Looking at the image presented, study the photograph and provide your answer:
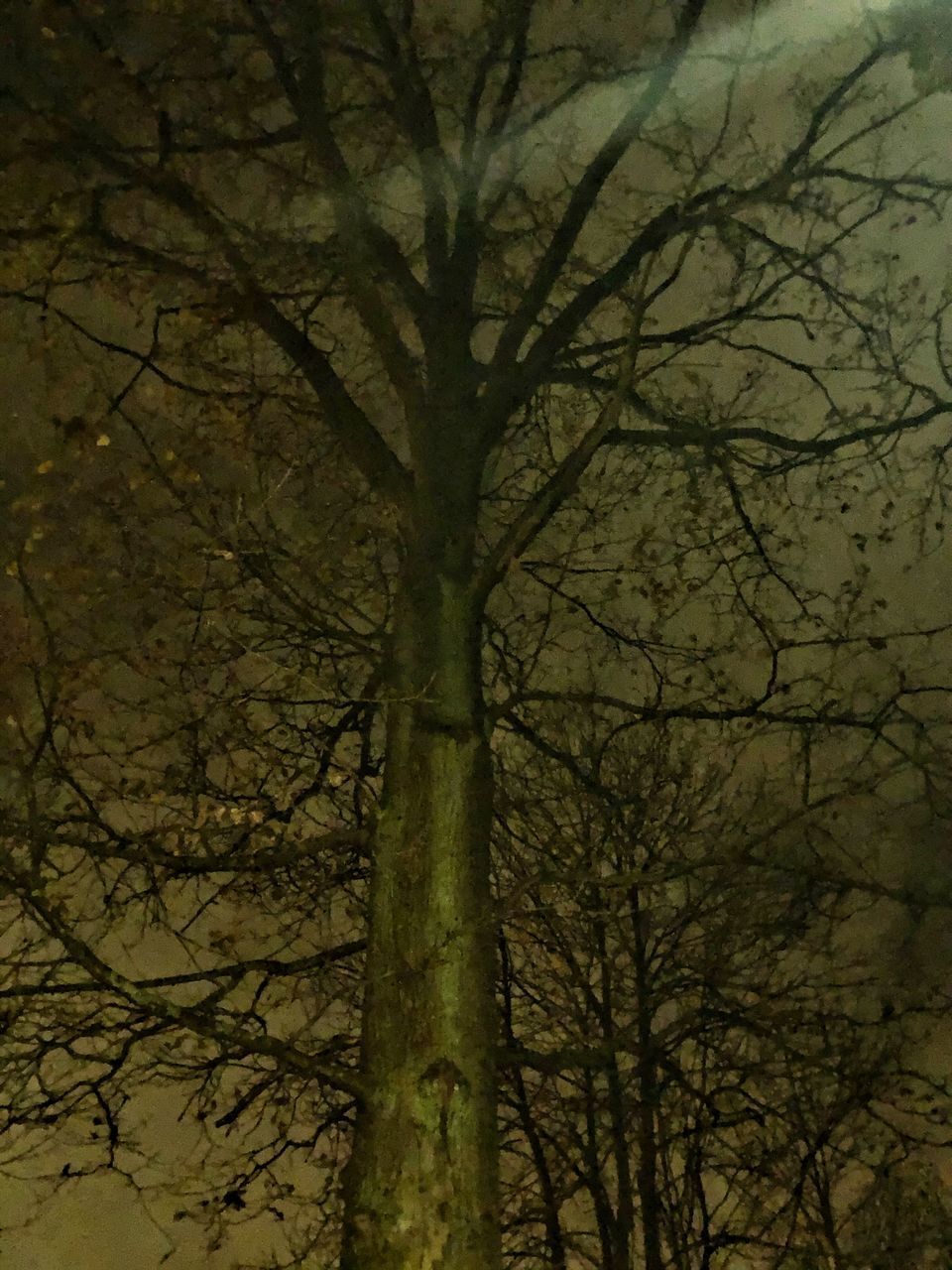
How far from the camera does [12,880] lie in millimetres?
3725

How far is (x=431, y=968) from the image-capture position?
167 inches

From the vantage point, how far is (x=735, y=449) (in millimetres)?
6445

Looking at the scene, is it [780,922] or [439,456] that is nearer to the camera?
[439,456]

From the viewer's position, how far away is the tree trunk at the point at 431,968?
3.80 m

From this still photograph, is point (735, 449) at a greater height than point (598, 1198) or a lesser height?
greater

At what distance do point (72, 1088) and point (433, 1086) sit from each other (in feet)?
6.43

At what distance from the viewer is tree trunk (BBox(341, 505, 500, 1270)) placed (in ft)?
12.5

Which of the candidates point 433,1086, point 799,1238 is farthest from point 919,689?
point 799,1238

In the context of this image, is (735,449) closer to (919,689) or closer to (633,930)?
(919,689)

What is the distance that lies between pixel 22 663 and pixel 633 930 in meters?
5.65

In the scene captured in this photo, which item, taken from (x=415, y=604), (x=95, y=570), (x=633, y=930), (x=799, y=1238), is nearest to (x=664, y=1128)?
(x=633, y=930)

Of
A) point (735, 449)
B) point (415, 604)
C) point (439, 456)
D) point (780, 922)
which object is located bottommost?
point (780, 922)

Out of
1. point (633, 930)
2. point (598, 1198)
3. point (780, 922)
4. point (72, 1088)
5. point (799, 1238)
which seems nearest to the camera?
point (72, 1088)

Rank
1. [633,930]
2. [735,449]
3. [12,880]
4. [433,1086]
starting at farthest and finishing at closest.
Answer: [633,930], [735,449], [433,1086], [12,880]
